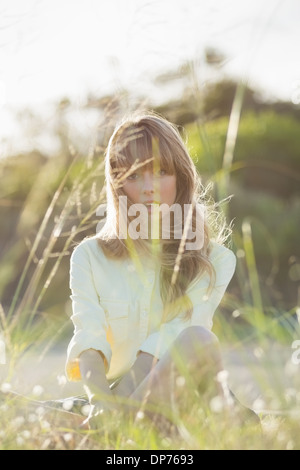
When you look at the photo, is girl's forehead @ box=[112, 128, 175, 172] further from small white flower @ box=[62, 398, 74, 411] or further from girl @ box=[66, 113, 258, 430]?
small white flower @ box=[62, 398, 74, 411]

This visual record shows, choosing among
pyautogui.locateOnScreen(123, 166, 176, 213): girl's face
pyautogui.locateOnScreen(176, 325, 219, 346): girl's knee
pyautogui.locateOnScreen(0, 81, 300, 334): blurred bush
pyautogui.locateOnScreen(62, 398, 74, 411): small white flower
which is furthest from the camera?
pyautogui.locateOnScreen(0, 81, 300, 334): blurred bush

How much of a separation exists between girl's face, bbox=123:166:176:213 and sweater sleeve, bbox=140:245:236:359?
292 millimetres

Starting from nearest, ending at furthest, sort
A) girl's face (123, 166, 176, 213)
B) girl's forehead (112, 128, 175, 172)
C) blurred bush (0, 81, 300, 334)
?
girl's face (123, 166, 176, 213), girl's forehead (112, 128, 175, 172), blurred bush (0, 81, 300, 334)

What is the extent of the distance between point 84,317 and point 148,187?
1.65 ft

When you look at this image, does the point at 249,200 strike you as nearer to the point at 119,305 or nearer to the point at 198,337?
the point at 119,305

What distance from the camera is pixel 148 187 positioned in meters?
2.52

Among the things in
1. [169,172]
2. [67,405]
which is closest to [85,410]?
[67,405]

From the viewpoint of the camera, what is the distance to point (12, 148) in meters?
2.29

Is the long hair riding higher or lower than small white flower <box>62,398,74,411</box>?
higher

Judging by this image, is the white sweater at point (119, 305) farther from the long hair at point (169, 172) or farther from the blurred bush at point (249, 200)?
the blurred bush at point (249, 200)

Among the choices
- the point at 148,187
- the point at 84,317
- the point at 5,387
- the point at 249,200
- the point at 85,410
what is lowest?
the point at 85,410

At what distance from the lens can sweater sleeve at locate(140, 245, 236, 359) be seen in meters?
2.31

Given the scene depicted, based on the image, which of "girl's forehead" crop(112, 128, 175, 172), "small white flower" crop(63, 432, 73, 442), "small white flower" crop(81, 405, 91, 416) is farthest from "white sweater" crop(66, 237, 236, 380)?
"small white flower" crop(63, 432, 73, 442)
